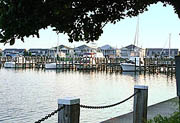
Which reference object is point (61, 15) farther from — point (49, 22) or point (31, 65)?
point (31, 65)

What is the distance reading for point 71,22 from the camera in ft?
14.4

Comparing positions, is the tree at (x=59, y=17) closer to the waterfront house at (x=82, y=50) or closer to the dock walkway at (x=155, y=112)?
the dock walkway at (x=155, y=112)

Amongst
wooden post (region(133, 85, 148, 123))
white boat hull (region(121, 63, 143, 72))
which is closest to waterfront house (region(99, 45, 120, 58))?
white boat hull (region(121, 63, 143, 72))

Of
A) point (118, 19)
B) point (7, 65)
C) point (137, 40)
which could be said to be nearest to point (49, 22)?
point (118, 19)

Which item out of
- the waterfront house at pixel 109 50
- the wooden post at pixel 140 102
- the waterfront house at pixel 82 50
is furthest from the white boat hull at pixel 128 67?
the waterfront house at pixel 109 50

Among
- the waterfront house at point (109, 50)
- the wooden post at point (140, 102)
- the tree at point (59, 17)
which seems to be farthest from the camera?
the waterfront house at point (109, 50)

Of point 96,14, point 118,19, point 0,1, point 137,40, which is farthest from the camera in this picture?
point 137,40

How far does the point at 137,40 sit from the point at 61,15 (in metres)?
68.6

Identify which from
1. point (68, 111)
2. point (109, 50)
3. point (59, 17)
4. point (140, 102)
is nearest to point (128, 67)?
point (140, 102)

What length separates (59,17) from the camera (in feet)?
13.5

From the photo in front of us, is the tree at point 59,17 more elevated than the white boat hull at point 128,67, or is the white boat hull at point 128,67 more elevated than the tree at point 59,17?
the tree at point 59,17

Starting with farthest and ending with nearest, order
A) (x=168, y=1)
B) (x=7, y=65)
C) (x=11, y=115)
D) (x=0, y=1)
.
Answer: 1. (x=7, y=65)
2. (x=11, y=115)
3. (x=168, y=1)
4. (x=0, y=1)

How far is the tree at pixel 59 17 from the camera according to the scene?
3725mm

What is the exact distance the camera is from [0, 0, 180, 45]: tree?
372 cm
